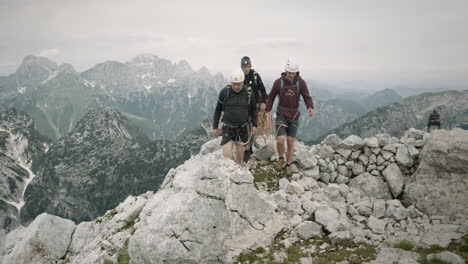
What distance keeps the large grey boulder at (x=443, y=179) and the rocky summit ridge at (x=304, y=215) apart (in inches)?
1.6

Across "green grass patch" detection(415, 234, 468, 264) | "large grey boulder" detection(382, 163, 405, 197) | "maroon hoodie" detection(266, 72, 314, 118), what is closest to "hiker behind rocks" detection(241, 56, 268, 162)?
"maroon hoodie" detection(266, 72, 314, 118)

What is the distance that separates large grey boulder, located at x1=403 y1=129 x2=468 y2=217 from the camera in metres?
11.6

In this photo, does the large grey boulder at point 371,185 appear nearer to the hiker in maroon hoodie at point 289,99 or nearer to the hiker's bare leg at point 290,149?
the hiker's bare leg at point 290,149

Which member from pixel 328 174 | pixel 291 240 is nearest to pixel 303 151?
pixel 328 174

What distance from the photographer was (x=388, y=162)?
1474cm

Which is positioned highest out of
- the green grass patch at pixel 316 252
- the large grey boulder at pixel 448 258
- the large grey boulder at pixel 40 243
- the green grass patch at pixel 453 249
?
the large grey boulder at pixel 448 258

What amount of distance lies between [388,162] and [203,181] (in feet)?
36.8

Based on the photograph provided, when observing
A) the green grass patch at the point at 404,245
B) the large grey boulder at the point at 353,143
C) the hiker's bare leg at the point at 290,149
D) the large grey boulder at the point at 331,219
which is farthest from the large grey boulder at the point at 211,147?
the green grass patch at the point at 404,245

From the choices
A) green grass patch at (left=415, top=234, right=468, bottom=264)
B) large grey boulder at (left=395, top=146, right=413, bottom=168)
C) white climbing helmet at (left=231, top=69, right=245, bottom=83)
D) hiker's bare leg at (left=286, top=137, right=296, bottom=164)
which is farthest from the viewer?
large grey boulder at (left=395, top=146, right=413, bottom=168)

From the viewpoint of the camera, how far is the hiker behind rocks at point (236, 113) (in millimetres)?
11500

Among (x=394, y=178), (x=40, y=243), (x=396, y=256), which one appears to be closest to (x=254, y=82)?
(x=394, y=178)

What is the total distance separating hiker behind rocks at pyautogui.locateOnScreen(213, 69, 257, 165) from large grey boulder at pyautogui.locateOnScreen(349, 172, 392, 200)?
7.31 m

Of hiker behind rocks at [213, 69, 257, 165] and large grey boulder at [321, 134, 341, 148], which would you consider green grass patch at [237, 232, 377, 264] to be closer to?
hiker behind rocks at [213, 69, 257, 165]

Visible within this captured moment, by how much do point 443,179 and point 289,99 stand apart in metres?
8.23
